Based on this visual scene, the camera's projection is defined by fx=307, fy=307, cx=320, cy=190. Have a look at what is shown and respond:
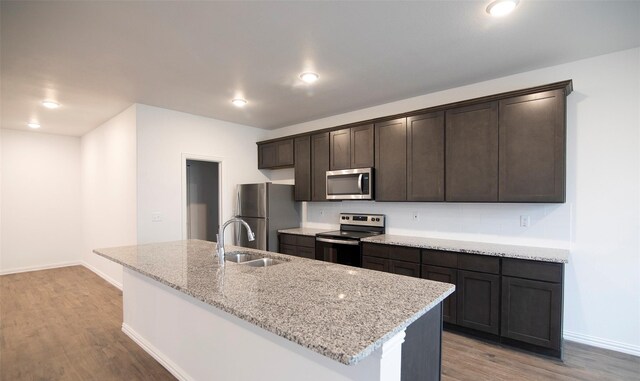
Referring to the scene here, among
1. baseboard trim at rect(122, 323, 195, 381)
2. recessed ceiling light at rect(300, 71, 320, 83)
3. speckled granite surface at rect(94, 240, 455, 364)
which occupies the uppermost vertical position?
recessed ceiling light at rect(300, 71, 320, 83)

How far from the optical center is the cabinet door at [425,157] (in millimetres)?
3326

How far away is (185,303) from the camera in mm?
2150

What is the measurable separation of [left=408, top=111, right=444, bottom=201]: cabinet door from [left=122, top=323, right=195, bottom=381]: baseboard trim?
2727 millimetres

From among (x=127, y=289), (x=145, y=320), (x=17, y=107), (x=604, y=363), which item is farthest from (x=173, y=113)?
(x=604, y=363)

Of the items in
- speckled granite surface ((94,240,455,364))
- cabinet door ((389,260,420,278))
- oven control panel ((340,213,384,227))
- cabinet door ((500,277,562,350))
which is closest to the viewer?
speckled granite surface ((94,240,455,364))

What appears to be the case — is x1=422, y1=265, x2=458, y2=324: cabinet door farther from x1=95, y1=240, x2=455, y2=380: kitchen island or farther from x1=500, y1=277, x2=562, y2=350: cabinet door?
x1=95, y1=240, x2=455, y2=380: kitchen island

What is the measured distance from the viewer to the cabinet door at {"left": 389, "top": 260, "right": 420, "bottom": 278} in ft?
10.5

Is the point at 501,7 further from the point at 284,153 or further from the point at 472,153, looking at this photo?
the point at 284,153

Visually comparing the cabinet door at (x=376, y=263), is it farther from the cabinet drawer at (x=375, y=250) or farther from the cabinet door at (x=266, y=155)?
the cabinet door at (x=266, y=155)

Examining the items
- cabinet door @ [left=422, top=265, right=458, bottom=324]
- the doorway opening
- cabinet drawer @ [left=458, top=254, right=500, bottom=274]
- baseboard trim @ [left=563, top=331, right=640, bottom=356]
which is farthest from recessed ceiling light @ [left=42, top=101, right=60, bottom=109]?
baseboard trim @ [left=563, top=331, right=640, bottom=356]

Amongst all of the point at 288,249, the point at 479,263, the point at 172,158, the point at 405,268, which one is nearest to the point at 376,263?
the point at 405,268

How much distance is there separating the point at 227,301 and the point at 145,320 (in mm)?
1759

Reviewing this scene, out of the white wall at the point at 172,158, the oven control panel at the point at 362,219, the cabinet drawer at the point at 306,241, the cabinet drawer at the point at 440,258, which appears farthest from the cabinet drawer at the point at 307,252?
the cabinet drawer at the point at 440,258

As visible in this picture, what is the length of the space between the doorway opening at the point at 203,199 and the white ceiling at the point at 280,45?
2541 mm
